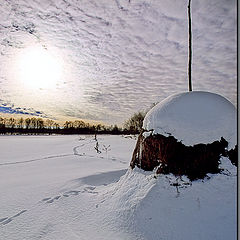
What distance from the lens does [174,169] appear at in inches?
105

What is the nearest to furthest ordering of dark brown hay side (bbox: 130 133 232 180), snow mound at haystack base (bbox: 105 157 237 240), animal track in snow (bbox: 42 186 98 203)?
1. snow mound at haystack base (bbox: 105 157 237 240)
2. dark brown hay side (bbox: 130 133 232 180)
3. animal track in snow (bbox: 42 186 98 203)

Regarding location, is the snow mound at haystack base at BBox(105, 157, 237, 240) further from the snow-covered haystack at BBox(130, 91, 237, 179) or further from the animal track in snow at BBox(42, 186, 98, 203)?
the animal track in snow at BBox(42, 186, 98, 203)

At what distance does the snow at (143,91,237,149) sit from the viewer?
2.67 metres

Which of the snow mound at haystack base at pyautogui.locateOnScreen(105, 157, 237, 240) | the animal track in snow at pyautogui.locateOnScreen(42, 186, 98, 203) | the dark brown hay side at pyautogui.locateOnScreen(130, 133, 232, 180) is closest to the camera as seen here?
the snow mound at haystack base at pyautogui.locateOnScreen(105, 157, 237, 240)

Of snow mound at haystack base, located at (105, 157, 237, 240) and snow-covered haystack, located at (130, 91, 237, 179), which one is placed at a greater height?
snow-covered haystack, located at (130, 91, 237, 179)

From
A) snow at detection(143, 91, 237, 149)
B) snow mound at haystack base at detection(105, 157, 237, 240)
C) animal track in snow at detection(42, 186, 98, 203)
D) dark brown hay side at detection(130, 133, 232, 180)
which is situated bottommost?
animal track in snow at detection(42, 186, 98, 203)

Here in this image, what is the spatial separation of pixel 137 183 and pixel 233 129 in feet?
5.58

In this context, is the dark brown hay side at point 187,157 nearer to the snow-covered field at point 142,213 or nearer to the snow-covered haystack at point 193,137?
the snow-covered haystack at point 193,137

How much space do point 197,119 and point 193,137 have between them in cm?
29

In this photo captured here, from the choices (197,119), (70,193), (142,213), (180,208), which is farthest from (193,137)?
(70,193)

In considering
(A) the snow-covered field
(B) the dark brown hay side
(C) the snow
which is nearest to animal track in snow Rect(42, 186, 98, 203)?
(A) the snow-covered field

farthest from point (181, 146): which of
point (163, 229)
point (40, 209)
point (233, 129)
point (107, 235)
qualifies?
point (40, 209)

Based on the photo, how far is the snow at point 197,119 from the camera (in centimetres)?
267

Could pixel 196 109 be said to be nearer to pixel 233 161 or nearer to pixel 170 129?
pixel 170 129
